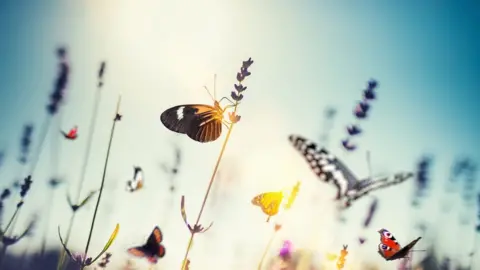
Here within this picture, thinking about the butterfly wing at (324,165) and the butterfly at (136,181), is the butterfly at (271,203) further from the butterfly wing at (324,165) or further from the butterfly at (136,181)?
the butterfly at (136,181)

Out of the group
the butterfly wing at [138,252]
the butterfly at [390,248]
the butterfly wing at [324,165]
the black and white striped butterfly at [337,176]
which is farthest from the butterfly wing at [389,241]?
the butterfly wing at [138,252]

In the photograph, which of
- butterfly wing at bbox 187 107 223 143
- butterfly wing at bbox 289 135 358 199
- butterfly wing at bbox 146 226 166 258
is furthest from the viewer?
butterfly wing at bbox 289 135 358 199

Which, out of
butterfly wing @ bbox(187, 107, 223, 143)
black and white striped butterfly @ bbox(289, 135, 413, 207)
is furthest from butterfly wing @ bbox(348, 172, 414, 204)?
butterfly wing @ bbox(187, 107, 223, 143)

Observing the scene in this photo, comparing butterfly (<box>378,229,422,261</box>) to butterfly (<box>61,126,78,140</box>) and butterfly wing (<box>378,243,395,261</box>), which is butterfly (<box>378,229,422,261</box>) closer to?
butterfly wing (<box>378,243,395,261</box>)

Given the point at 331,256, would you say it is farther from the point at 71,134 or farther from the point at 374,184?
the point at 71,134

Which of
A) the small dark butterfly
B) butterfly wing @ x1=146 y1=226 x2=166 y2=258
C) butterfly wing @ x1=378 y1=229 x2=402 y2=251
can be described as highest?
the small dark butterfly

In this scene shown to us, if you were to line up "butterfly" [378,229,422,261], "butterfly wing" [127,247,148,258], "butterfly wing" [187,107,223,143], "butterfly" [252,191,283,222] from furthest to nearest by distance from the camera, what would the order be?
1. "butterfly" [378,229,422,261]
2. "butterfly wing" [127,247,148,258]
3. "butterfly wing" [187,107,223,143]
4. "butterfly" [252,191,283,222]

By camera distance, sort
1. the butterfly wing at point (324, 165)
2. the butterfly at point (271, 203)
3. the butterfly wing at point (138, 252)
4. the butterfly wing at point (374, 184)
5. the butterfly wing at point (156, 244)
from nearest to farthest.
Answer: the butterfly at point (271, 203)
the butterfly wing at point (156, 244)
the butterfly wing at point (138, 252)
the butterfly wing at point (374, 184)
the butterfly wing at point (324, 165)
